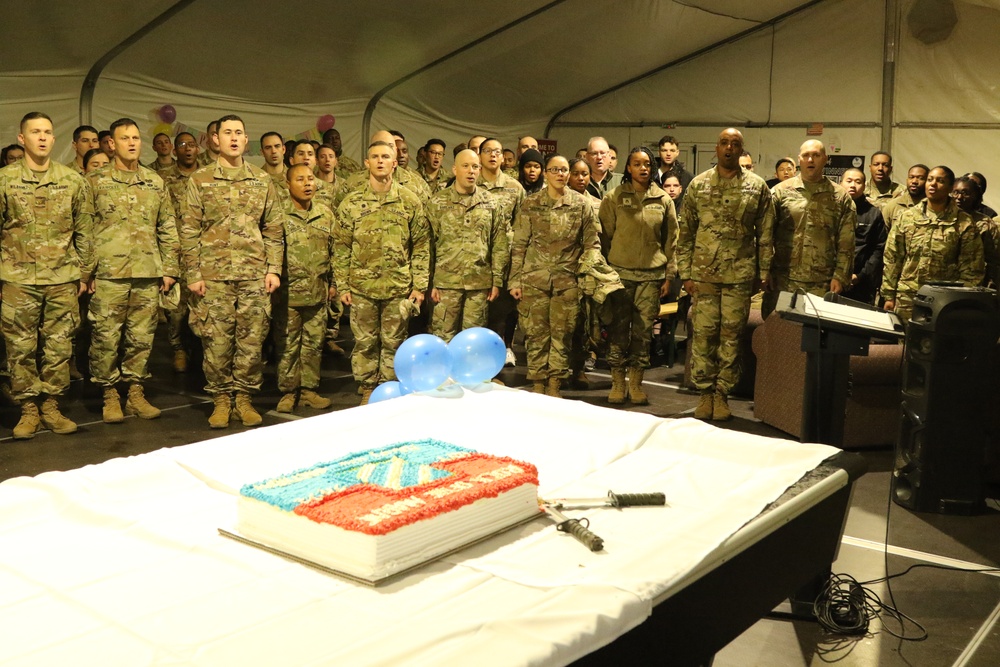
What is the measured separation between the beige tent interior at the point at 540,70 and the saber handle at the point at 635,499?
7.40 metres

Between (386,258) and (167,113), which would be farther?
(167,113)

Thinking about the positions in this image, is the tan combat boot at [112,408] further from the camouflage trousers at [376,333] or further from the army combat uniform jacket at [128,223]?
the camouflage trousers at [376,333]

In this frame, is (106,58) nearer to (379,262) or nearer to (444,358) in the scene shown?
(379,262)

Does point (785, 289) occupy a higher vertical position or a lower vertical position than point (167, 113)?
lower

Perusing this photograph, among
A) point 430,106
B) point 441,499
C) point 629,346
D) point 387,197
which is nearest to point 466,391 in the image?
point 441,499

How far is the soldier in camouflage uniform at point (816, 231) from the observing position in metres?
6.48

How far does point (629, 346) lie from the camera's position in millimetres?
6867

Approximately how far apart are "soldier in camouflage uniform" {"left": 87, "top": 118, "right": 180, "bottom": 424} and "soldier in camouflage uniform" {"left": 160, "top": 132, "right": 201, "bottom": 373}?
0.98 meters

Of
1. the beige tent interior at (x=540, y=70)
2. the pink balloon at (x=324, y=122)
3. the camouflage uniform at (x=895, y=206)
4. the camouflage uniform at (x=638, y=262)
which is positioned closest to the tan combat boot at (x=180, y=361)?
the beige tent interior at (x=540, y=70)

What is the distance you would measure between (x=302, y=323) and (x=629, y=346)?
2.32 metres

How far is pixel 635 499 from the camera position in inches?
84.8

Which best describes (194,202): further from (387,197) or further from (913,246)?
(913,246)

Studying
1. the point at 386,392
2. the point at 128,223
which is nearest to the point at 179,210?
the point at 128,223

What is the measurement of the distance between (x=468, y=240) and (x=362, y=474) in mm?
4693
